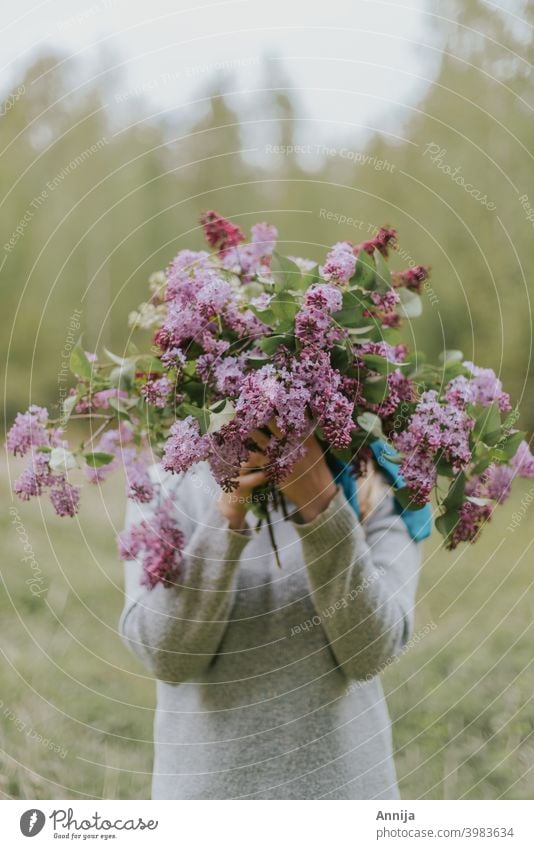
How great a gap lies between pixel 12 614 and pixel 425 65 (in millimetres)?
1552

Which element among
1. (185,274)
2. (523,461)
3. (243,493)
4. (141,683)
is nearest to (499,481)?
(523,461)

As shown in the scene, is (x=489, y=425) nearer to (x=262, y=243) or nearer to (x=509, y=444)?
(x=509, y=444)

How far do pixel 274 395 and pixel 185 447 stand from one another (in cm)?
7

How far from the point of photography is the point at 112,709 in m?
1.52

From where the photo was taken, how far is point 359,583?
2.34 feet

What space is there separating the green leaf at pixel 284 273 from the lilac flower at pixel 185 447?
5.2 inches

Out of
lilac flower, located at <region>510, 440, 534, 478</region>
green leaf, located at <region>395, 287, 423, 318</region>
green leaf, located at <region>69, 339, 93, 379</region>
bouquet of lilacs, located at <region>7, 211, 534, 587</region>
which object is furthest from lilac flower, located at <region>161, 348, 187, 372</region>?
lilac flower, located at <region>510, 440, 534, 478</region>

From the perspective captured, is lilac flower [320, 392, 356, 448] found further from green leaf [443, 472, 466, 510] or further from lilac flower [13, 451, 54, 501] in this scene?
lilac flower [13, 451, 54, 501]

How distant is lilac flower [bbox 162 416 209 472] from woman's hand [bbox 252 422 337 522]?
8 cm

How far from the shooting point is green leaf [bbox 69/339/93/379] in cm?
67

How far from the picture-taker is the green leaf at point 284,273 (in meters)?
0.62

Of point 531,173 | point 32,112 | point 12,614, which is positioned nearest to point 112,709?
point 12,614

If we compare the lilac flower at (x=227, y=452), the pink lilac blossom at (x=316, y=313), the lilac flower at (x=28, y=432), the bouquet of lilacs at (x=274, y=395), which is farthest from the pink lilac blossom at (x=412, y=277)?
the lilac flower at (x=28, y=432)

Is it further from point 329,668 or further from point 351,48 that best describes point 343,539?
point 351,48
